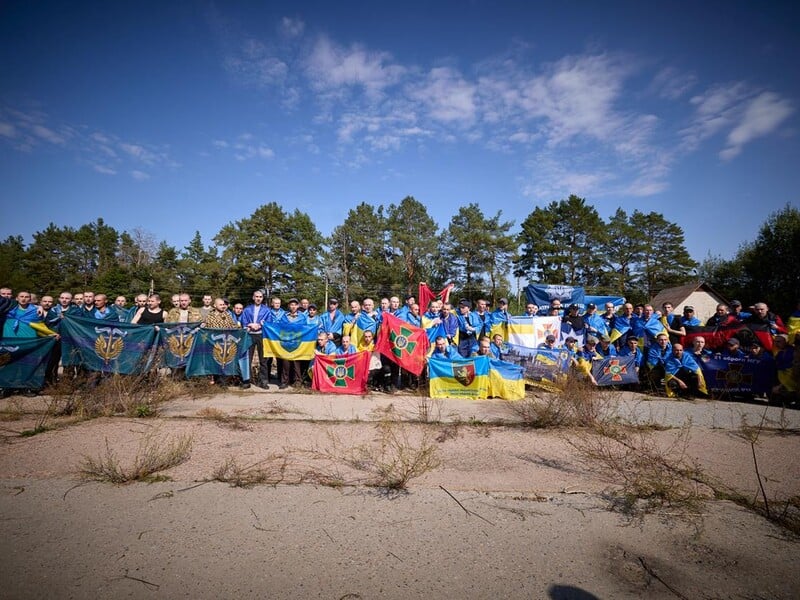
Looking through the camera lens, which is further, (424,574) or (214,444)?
(214,444)

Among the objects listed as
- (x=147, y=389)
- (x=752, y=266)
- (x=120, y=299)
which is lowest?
(x=147, y=389)

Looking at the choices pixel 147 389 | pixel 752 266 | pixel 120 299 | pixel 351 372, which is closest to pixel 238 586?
pixel 147 389

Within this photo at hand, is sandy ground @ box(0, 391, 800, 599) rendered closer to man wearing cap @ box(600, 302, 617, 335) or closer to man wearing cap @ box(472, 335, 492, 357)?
man wearing cap @ box(472, 335, 492, 357)

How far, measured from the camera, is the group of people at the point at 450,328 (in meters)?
8.32

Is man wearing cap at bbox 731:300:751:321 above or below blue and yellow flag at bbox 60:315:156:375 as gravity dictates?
above

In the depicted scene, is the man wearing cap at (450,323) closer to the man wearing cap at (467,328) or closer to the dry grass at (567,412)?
the man wearing cap at (467,328)

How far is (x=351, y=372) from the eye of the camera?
873 centimetres

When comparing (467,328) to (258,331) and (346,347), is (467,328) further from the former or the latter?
(258,331)

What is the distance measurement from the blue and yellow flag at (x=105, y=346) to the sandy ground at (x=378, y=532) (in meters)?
3.01

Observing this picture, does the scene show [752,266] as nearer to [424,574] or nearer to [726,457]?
[726,457]

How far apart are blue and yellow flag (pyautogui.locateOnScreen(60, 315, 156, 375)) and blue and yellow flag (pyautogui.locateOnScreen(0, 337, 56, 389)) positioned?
41 centimetres

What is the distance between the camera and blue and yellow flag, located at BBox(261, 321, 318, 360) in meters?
9.32

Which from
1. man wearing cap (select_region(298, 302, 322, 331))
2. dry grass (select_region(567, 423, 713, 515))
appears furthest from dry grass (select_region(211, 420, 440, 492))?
man wearing cap (select_region(298, 302, 322, 331))

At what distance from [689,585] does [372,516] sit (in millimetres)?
2350
